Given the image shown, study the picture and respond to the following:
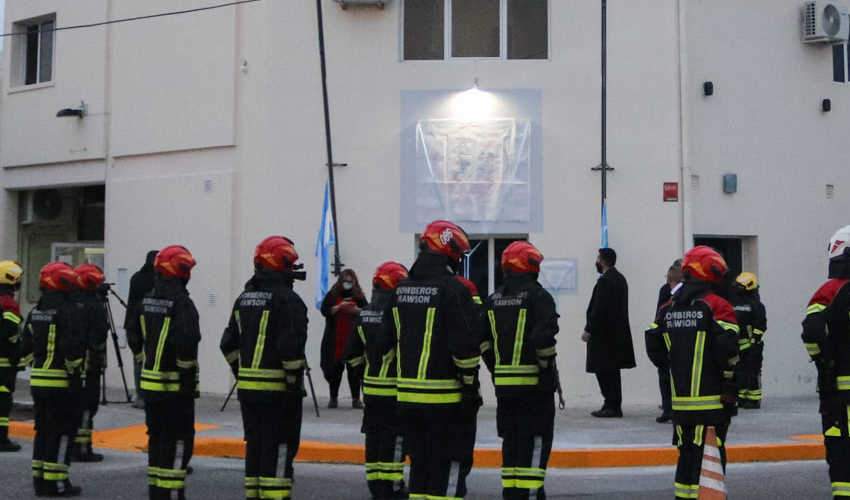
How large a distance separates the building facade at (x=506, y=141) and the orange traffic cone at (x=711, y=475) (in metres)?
8.10

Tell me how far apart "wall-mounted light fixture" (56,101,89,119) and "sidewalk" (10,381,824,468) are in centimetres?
558

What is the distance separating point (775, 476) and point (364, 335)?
423 centimetres

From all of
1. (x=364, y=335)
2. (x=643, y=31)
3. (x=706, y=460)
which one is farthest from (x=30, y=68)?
(x=706, y=460)

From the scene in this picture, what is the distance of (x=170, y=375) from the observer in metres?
8.86

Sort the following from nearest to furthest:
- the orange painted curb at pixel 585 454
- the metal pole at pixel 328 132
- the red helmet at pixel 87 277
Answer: the red helmet at pixel 87 277 < the orange painted curb at pixel 585 454 < the metal pole at pixel 328 132

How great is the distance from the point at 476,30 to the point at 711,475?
32.7ft

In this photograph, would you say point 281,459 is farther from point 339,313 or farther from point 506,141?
point 506,141

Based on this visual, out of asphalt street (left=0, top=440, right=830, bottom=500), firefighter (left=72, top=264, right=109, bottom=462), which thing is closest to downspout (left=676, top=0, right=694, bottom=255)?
asphalt street (left=0, top=440, right=830, bottom=500)

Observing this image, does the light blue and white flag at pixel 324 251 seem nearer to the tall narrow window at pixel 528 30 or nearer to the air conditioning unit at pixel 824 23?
the tall narrow window at pixel 528 30

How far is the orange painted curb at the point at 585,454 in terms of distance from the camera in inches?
462

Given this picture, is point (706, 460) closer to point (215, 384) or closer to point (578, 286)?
point (578, 286)

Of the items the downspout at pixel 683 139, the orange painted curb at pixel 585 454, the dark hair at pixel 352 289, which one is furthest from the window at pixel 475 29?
Answer: the orange painted curb at pixel 585 454

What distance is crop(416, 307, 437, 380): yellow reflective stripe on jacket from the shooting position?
7762 mm

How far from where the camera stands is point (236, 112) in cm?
1695
